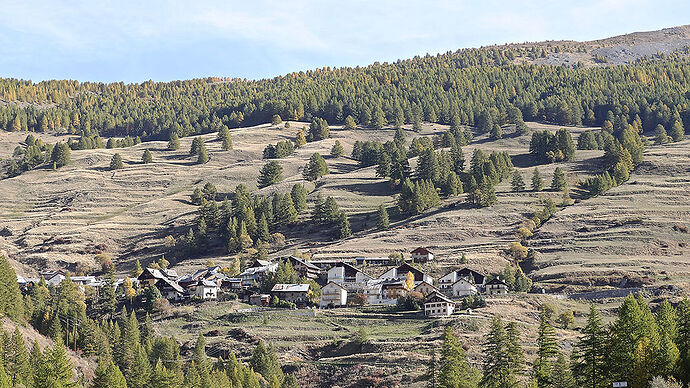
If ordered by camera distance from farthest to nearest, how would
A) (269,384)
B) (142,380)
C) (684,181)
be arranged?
(684,181) → (269,384) → (142,380)

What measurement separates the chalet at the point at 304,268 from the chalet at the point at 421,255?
52.3ft

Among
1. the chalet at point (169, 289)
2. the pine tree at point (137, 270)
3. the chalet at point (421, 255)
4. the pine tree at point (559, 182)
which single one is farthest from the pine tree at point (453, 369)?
the pine tree at point (559, 182)

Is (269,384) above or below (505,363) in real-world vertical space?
below

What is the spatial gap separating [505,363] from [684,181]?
122780mm

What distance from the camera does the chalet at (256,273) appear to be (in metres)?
132

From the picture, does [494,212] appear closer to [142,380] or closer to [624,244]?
[624,244]

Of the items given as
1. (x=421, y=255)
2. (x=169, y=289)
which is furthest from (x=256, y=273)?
(x=421, y=255)

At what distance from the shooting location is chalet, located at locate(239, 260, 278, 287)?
132 metres

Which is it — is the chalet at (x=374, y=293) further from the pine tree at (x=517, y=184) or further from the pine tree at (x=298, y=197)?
the pine tree at (x=517, y=184)

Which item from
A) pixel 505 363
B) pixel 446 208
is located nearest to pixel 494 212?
pixel 446 208

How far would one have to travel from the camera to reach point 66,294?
4619 inches

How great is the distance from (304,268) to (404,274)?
55.6 ft

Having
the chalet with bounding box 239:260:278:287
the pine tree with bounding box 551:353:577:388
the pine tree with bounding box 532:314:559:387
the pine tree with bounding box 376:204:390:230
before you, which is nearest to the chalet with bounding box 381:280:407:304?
the chalet with bounding box 239:260:278:287

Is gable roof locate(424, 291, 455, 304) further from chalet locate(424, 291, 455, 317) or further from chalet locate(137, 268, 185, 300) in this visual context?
chalet locate(137, 268, 185, 300)
